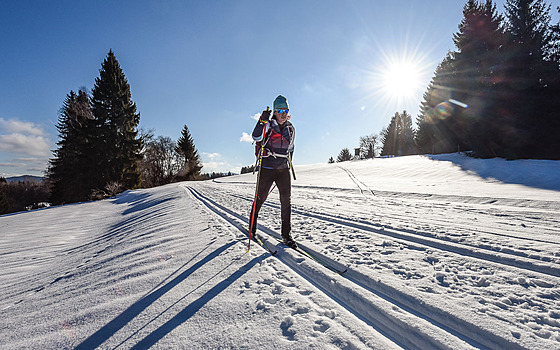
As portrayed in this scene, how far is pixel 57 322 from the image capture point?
6.27 ft

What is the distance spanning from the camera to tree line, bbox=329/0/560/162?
18.8 meters

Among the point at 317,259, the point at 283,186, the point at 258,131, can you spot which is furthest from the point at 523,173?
the point at 258,131

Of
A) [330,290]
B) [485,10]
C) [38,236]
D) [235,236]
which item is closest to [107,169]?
[38,236]

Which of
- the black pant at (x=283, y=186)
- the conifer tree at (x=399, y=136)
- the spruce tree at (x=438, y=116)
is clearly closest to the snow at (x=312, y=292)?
the black pant at (x=283, y=186)

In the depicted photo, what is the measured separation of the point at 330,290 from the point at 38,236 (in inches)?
378

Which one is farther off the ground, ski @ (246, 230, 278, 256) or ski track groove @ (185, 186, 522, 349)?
ski @ (246, 230, 278, 256)

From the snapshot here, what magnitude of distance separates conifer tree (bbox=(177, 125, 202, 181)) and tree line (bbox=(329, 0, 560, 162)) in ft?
140

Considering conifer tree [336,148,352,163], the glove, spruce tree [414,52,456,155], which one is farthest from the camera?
conifer tree [336,148,352,163]

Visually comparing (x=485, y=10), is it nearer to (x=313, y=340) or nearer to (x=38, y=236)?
(x=313, y=340)

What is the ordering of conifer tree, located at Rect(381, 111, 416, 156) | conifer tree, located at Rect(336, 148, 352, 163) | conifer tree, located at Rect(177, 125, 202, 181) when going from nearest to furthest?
conifer tree, located at Rect(177, 125, 202, 181)
conifer tree, located at Rect(381, 111, 416, 156)
conifer tree, located at Rect(336, 148, 352, 163)

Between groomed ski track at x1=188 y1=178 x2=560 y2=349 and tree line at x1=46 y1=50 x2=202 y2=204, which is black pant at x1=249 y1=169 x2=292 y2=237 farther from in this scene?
tree line at x1=46 y1=50 x2=202 y2=204

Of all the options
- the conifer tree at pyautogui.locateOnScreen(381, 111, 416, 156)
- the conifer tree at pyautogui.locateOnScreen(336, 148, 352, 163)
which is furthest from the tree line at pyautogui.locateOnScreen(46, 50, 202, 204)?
the conifer tree at pyautogui.locateOnScreen(381, 111, 416, 156)

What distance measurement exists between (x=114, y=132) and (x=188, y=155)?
1737 cm

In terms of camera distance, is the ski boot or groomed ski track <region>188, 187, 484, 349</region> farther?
the ski boot
